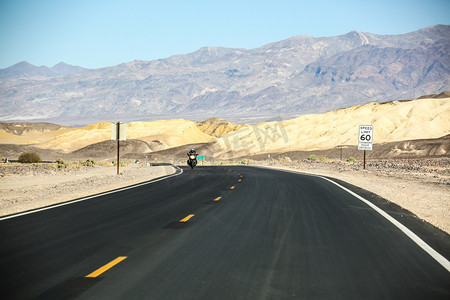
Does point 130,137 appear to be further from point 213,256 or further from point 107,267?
point 107,267

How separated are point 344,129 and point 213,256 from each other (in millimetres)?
116033

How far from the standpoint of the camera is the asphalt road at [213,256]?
20.2 feet

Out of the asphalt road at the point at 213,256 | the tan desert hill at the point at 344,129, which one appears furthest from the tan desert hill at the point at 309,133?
the asphalt road at the point at 213,256

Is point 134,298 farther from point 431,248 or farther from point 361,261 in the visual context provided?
point 431,248

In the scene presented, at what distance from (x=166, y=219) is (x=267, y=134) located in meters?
126

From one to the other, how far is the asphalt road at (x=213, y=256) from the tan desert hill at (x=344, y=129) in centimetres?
9231

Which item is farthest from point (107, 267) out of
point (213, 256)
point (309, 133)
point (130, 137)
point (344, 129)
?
point (130, 137)

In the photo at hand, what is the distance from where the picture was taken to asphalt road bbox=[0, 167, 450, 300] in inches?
243

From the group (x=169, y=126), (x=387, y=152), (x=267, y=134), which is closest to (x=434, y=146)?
(x=387, y=152)

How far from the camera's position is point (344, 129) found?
120500 millimetres

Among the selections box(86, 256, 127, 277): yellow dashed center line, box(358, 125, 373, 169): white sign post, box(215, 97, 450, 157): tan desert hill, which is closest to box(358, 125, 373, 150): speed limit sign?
box(358, 125, 373, 169): white sign post

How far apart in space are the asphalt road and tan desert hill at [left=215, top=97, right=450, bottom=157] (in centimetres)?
9231

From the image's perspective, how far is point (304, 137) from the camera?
12712cm

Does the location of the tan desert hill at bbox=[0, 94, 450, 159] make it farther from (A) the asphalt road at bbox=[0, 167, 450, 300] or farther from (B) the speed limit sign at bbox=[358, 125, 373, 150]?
(A) the asphalt road at bbox=[0, 167, 450, 300]
